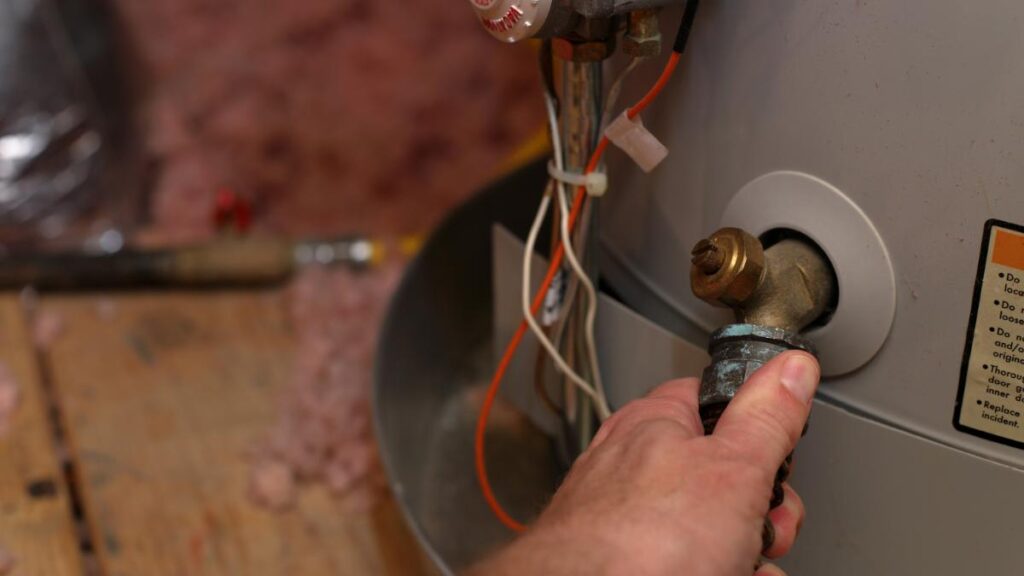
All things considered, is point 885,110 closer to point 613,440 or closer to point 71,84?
point 613,440

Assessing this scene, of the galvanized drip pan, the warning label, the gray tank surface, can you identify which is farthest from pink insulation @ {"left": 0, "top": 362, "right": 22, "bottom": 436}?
the warning label

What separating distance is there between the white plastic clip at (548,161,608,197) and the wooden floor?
29cm

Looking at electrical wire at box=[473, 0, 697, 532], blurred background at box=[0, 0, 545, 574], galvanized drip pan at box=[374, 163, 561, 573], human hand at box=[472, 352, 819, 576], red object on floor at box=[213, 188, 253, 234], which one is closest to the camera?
human hand at box=[472, 352, 819, 576]

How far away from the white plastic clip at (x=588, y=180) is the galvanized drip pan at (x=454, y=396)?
24 centimetres

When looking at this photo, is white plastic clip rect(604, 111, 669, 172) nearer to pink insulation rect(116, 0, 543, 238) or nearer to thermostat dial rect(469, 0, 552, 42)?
thermostat dial rect(469, 0, 552, 42)

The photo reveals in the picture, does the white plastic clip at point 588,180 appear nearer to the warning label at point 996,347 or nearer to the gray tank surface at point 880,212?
the gray tank surface at point 880,212

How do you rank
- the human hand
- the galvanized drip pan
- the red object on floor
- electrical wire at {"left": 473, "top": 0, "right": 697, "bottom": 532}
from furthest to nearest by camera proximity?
the red object on floor < the galvanized drip pan < electrical wire at {"left": 473, "top": 0, "right": 697, "bottom": 532} < the human hand

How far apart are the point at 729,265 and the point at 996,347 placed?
0.41 feet

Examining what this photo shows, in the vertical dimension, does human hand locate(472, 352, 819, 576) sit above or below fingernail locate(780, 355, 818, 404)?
below

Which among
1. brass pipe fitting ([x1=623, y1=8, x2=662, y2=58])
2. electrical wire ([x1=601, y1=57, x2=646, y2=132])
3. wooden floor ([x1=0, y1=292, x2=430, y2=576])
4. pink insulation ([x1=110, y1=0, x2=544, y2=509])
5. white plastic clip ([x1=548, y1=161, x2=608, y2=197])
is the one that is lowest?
wooden floor ([x1=0, y1=292, x2=430, y2=576])

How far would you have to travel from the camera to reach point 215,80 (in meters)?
1.18

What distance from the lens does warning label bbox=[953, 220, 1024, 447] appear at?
448 millimetres

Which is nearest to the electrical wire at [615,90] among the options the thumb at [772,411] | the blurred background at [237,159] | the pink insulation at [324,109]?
the thumb at [772,411]

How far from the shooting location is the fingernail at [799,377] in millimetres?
446
